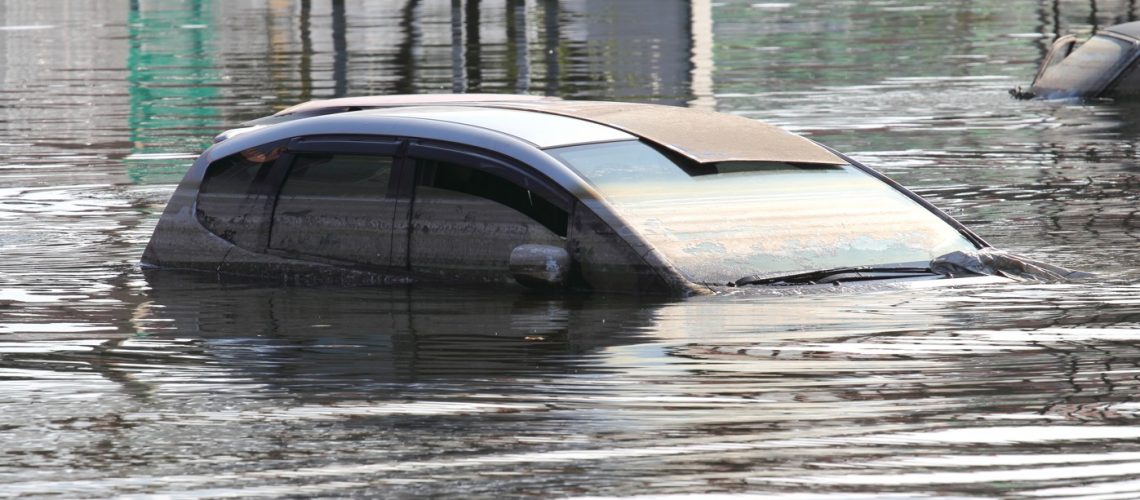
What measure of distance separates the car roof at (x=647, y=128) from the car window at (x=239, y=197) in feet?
2.19

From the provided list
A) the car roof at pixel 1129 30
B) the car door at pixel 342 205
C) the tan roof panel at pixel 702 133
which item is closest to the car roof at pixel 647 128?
the tan roof panel at pixel 702 133

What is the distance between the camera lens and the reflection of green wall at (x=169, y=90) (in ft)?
62.6

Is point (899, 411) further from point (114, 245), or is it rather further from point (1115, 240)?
point (114, 245)

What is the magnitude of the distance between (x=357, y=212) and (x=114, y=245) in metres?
3.09

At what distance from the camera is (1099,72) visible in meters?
24.1

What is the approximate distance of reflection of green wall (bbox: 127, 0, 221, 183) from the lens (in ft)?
62.6

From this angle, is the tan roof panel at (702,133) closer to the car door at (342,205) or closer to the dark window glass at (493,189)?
the dark window glass at (493,189)

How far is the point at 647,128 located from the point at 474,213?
0.82 meters

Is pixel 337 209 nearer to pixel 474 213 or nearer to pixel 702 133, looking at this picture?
pixel 474 213

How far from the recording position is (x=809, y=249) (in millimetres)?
9383

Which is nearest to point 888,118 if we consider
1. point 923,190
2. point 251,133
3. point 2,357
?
point 923,190

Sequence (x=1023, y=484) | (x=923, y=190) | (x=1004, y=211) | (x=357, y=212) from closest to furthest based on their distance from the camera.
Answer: (x=1023, y=484) → (x=357, y=212) → (x=1004, y=211) → (x=923, y=190)

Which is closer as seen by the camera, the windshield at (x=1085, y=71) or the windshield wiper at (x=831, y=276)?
the windshield wiper at (x=831, y=276)

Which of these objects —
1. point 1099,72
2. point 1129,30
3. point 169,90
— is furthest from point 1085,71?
point 169,90
